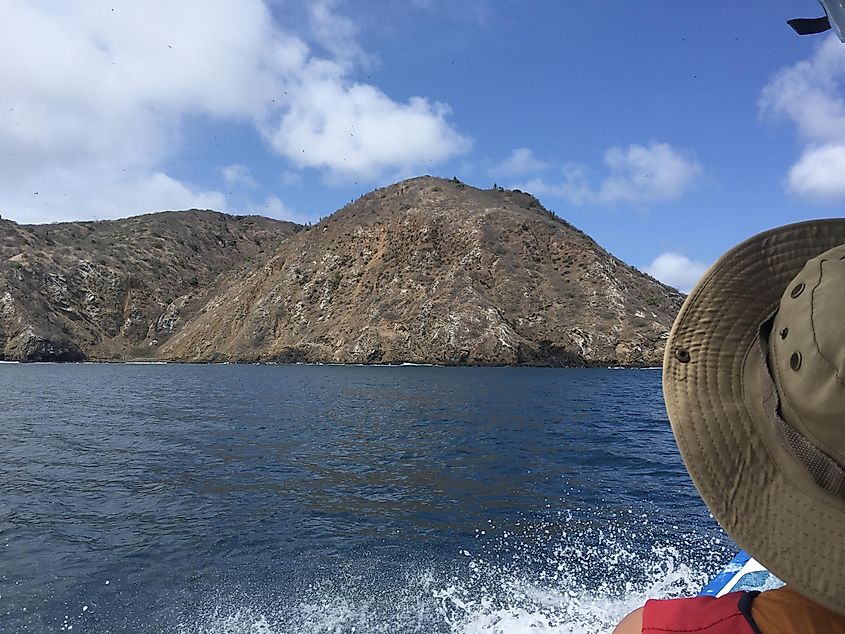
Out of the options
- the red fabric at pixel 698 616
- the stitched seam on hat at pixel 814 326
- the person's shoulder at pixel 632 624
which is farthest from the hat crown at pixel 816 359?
the person's shoulder at pixel 632 624

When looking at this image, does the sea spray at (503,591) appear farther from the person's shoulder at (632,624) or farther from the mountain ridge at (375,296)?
the mountain ridge at (375,296)

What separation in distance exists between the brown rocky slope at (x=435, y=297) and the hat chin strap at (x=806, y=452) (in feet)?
258

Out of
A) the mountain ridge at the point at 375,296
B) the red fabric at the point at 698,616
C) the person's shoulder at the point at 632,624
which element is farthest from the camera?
the mountain ridge at the point at 375,296

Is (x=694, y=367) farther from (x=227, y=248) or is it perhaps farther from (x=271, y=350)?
(x=227, y=248)

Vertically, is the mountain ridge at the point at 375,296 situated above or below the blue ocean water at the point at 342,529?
above

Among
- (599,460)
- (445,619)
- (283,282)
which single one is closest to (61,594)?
(445,619)

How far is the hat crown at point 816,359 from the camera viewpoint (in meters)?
1.34

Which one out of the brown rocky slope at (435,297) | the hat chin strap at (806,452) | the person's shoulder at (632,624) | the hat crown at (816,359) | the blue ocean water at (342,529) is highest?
the brown rocky slope at (435,297)

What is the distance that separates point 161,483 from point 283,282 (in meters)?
88.9

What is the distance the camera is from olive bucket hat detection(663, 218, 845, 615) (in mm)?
1405

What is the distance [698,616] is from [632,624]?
199 millimetres

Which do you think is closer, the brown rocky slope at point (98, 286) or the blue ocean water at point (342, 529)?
the blue ocean water at point (342, 529)

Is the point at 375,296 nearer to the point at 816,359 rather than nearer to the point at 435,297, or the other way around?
the point at 435,297

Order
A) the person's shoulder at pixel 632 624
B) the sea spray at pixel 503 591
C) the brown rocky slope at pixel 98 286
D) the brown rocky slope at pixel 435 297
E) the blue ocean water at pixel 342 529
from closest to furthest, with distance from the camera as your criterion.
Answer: the person's shoulder at pixel 632 624
the sea spray at pixel 503 591
the blue ocean water at pixel 342 529
the brown rocky slope at pixel 435 297
the brown rocky slope at pixel 98 286
